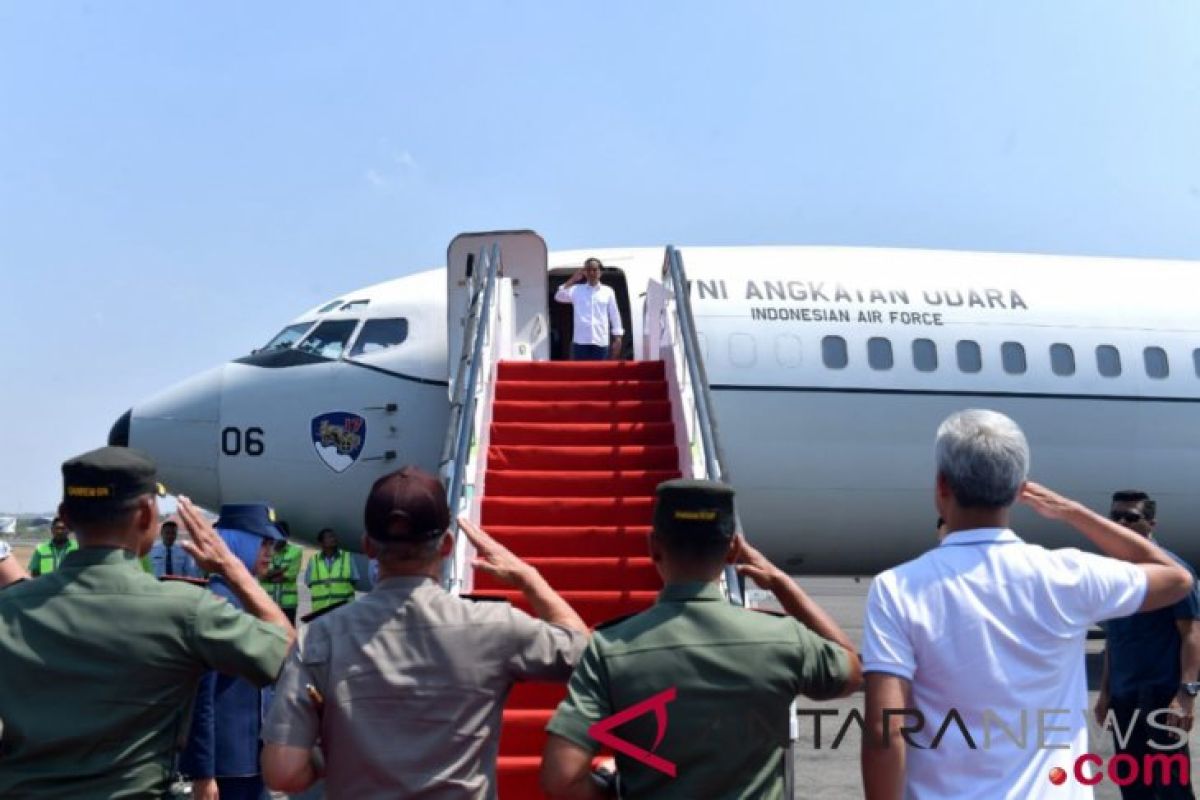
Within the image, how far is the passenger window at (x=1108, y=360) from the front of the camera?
13.1 m

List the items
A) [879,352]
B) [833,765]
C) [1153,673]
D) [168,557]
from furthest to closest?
[879,352] < [168,557] < [833,765] < [1153,673]

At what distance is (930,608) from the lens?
2.69 meters

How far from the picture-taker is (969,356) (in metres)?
12.9

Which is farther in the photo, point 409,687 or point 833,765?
point 833,765

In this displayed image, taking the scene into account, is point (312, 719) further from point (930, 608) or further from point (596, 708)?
point (930, 608)

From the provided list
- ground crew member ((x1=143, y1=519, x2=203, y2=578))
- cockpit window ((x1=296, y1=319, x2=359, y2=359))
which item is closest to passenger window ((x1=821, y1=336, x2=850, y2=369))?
cockpit window ((x1=296, y1=319, x2=359, y2=359))

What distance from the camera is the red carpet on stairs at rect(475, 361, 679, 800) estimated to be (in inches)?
248

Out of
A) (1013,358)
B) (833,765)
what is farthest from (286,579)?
(1013,358)

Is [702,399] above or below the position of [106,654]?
above

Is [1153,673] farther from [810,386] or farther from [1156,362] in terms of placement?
[1156,362]

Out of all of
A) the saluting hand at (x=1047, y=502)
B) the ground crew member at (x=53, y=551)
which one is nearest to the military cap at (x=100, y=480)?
the saluting hand at (x=1047, y=502)

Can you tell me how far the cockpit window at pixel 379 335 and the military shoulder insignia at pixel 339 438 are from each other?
2.48 feet

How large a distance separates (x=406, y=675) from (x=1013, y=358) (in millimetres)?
11234

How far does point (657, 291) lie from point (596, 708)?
8.51 metres
